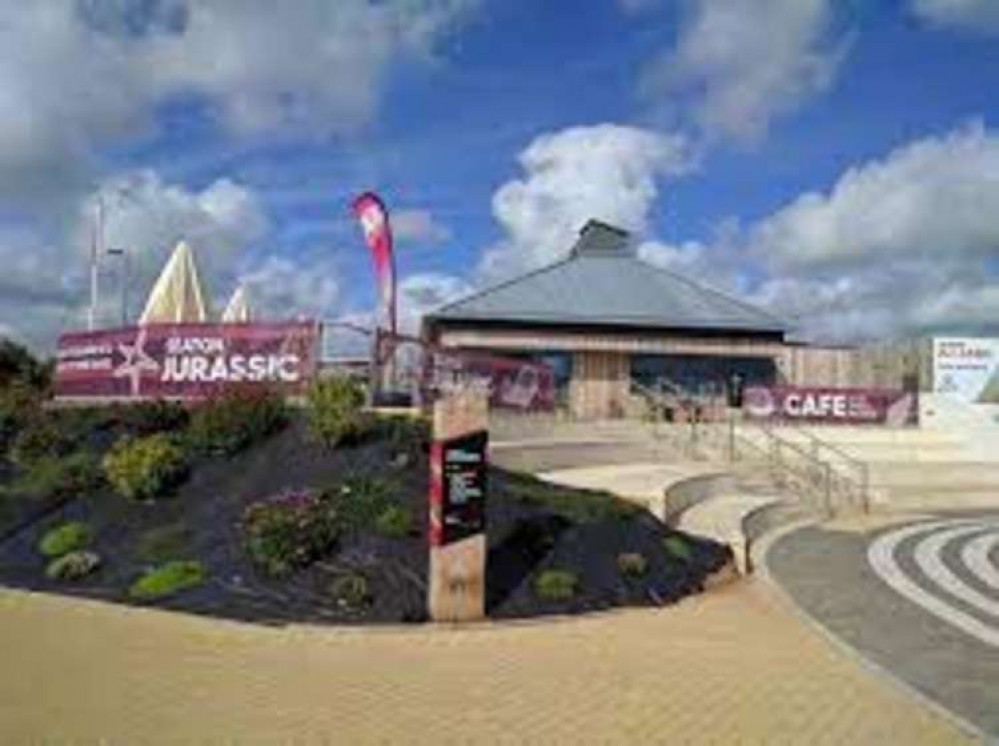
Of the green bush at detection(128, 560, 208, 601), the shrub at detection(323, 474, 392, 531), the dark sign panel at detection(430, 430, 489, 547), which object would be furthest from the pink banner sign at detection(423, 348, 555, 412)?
the green bush at detection(128, 560, 208, 601)

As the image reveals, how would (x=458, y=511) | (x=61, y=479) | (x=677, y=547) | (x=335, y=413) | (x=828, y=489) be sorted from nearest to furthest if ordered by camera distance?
(x=458, y=511), (x=677, y=547), (x=335, y=413), (x=61, y=479), (x=828, y=489)

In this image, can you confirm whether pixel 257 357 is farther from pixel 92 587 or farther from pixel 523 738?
pixel 523 738

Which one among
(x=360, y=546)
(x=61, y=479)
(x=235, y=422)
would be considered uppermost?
(x=235, y=422)

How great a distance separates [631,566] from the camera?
16969 mm

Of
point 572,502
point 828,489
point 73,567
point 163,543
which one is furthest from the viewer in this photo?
point 828,489

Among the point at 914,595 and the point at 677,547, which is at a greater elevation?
the point at 677,547

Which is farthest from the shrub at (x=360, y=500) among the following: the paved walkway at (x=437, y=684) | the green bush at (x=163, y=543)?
the paved walkway at (x=437, y=684)

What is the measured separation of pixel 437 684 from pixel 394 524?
502 cm

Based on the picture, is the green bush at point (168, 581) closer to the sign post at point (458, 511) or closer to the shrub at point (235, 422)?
the sign post at point (458, 511)

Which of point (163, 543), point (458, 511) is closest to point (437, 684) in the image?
point (458, 511)

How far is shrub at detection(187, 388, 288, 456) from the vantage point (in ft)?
68.3

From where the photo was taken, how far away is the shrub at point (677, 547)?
18234 millimetres

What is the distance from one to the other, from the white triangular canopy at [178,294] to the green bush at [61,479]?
12.6m

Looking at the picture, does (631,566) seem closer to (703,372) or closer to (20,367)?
(20,367)
